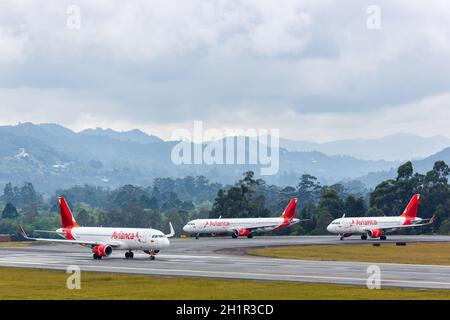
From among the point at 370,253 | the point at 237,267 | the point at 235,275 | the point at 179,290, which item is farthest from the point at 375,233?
the point at 179,290

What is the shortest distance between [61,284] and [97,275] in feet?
28.0

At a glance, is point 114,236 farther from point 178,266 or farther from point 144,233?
point 178,266

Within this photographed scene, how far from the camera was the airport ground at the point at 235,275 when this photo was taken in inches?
2267

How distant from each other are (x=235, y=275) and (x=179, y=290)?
13775 millimetres

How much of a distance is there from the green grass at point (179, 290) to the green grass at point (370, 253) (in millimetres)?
34392

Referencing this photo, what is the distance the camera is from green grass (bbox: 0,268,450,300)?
5569 centimetres

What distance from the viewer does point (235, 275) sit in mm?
72938

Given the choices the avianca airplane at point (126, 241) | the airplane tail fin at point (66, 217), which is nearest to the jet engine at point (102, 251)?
the avianca airplane at point (126, 241)

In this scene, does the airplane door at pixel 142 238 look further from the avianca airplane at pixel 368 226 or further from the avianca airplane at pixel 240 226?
the avianca airplane at pixel 240 226

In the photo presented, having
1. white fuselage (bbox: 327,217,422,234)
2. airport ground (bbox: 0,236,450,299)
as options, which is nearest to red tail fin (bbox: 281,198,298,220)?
white fuselage (bbox: 327,217,422,234)

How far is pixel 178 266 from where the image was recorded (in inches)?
3327

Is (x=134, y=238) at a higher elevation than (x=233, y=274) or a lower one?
higher

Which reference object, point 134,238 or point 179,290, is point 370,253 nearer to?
point 134,238
